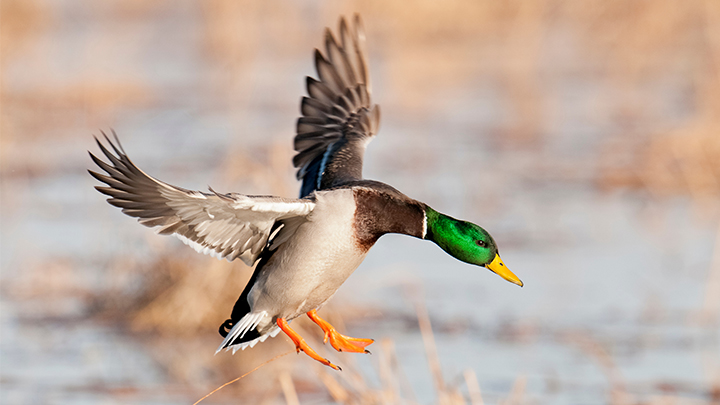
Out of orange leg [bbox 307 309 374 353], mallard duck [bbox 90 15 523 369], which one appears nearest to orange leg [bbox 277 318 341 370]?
mallard duck [bbox 90 15 523 369]

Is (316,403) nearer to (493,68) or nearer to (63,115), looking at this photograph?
(63,115)

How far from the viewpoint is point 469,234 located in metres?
4.19

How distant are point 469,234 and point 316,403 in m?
3.65

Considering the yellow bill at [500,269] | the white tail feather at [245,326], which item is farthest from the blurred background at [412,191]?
the yellow bill at [500,269]

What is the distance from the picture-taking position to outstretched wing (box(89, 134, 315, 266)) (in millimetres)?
4008

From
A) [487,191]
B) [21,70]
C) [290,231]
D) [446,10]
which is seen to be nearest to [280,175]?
[290,231]

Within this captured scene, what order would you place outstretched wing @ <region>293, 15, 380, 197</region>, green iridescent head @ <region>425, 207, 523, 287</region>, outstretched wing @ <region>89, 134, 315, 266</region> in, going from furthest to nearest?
outstretched wing @ <region>293, 15, 380, 197</region>
green iridescent head @ <region>425, 207, 523, 287</region>
outstretched wing @ <region>89, 134, 315, 266</region>

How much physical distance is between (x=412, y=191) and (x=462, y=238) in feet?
26.0

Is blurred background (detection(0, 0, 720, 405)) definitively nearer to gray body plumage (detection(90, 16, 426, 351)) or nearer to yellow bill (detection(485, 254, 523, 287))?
gray body plumage (detection(90, 16, 426, 351))

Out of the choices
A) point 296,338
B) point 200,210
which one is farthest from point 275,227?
point 296,338

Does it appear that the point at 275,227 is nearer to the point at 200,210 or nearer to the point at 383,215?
the point at 200,210

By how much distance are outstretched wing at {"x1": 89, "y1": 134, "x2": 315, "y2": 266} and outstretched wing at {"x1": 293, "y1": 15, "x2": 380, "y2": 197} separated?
102 cm

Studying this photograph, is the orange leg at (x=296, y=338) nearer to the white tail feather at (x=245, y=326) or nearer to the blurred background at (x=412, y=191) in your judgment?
the white tail feather at (x=245, y=326)

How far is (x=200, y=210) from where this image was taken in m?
4.23
